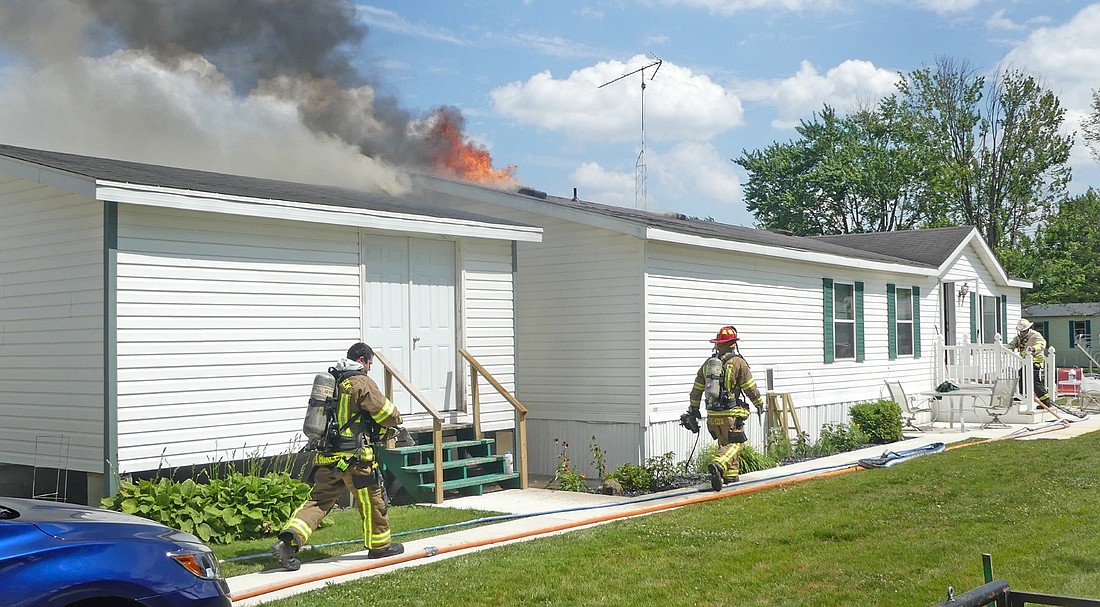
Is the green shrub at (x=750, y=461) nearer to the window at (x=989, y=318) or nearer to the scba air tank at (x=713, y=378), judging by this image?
the scba air tank at (x=713, y=378)

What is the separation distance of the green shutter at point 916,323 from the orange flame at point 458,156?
8195 mm

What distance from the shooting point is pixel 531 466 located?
14297 millimetres

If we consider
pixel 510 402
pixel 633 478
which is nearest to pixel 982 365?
pixel 633 478

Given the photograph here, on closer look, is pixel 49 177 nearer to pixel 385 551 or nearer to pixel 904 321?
pixel 385 551

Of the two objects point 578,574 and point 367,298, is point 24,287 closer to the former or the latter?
point 367,298

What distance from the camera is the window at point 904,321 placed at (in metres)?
19.4

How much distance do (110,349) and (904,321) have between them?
1526 centimetres

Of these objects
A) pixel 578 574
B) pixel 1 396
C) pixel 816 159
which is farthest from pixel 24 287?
pixel 816 159

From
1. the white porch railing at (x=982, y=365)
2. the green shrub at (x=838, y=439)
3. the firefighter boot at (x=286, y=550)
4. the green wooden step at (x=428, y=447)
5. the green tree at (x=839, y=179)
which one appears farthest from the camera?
the green tree at (x=839, y=179)

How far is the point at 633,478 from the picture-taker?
40.4 ft

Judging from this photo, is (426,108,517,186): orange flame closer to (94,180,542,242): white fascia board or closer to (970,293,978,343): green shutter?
(94,180,542,242): white fascia board

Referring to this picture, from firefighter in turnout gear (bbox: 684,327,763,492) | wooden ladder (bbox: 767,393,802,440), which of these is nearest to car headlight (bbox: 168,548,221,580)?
firefighter in turnout gear (bbox: 684,327,763,492)

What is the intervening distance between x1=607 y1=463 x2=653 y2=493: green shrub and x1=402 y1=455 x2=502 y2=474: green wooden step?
1.47m

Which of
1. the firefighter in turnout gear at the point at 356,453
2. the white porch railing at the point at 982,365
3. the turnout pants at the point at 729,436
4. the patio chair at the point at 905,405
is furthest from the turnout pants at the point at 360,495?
the white porch railing at the point at 982,365
